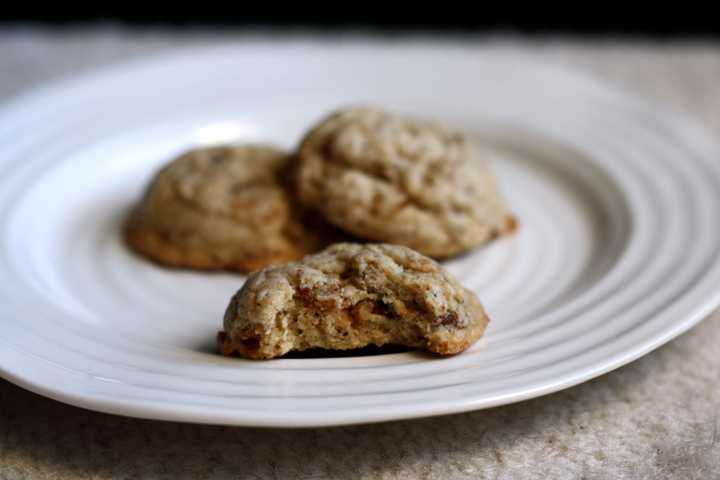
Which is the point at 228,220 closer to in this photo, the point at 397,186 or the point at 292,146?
the point at 397,186

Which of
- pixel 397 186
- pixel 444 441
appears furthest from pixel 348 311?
pixel 397 186

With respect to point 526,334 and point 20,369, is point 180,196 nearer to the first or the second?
point 20,369

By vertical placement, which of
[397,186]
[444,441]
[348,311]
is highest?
[397,186]

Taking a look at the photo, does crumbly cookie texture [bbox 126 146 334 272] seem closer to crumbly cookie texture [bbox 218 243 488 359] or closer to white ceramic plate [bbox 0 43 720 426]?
white ceramic plate [bbox 0 43 720 426]

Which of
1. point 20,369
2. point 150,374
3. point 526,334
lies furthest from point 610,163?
point 20,369

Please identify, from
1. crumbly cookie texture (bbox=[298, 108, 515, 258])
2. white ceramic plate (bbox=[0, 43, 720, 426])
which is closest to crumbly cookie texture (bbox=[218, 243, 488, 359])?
white ceramic plate (bbox=[0, 43, 720, 426])

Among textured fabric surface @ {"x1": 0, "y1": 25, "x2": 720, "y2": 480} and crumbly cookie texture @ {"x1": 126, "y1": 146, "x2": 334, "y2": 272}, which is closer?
textured fabric surface @ {"x1": 0, "y1": 25, "x2": 720, "y2": 480}

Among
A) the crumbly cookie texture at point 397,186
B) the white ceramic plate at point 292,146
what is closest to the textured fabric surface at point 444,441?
the white ceramic plate at point 292,146
